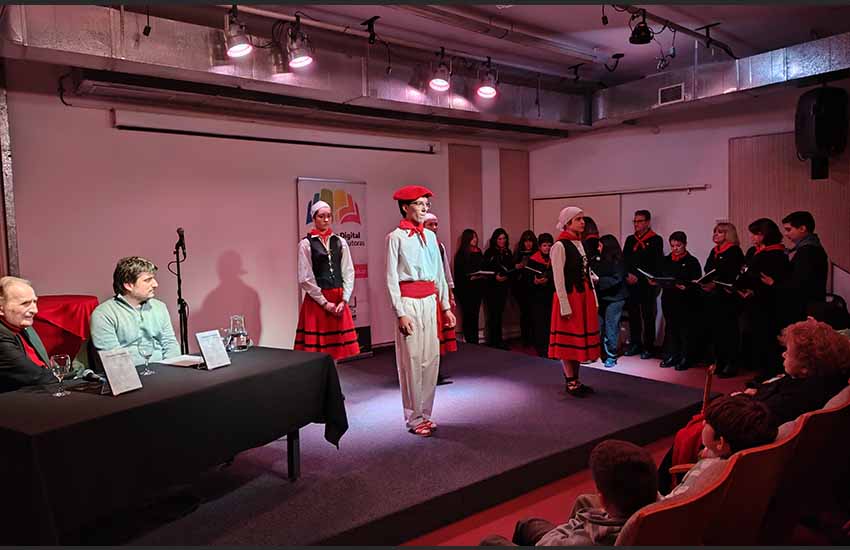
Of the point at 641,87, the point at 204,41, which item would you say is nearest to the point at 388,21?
the point at 204,41

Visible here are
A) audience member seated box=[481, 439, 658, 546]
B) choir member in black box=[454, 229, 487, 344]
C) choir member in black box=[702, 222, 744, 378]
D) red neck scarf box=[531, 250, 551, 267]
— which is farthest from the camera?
choir member in black box=[454, 229, 487, 344]

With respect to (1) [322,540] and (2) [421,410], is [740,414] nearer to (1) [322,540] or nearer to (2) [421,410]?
(1) [322,540]

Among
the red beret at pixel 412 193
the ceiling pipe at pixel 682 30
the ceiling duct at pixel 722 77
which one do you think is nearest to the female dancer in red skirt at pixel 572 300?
the red beret at pixel 412 193

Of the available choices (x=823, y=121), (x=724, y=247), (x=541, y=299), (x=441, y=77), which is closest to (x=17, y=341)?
(x=441, y=77)

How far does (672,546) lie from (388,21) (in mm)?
4231

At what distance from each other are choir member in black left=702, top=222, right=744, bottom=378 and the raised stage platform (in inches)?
39.0

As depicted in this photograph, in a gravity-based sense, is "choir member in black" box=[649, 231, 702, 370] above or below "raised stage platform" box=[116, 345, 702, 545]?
above

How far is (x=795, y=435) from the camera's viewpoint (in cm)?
189

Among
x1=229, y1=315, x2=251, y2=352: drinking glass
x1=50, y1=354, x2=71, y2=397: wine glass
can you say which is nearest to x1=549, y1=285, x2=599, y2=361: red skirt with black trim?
x1=229, y1=315, x2=251, y2=352: drinking glass

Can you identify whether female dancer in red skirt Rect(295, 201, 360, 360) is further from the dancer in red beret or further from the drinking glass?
the drinking glass

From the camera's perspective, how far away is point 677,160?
259 inches

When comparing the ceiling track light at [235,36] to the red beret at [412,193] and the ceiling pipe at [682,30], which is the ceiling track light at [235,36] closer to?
the red beret at [412,193]

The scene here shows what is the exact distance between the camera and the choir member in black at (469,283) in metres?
7.00

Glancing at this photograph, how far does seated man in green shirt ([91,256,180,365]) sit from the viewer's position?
2.96 metres
